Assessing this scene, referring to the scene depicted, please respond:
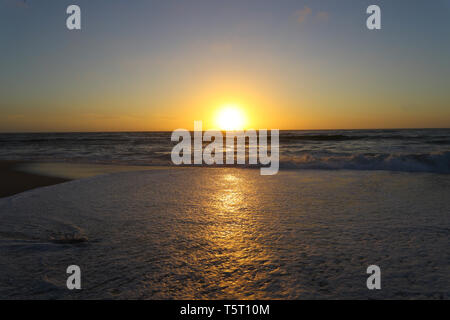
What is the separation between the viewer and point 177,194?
6.38 m

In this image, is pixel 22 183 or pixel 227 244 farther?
pixel 22 183

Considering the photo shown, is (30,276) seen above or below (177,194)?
below

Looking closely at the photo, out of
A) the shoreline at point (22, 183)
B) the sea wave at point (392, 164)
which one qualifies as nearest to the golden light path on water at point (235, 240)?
the shoreline at point (22, 183)

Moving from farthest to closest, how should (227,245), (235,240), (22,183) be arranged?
(22,183) < (235,240) < (227,245)

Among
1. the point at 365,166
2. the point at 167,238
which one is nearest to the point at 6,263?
the point at 167,238

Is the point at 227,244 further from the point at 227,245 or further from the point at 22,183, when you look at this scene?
the point at 22,183

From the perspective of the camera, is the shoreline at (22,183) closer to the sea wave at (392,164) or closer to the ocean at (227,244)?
the ocean at (227,244)

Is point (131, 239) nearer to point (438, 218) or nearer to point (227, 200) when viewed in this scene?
point (227, 200)

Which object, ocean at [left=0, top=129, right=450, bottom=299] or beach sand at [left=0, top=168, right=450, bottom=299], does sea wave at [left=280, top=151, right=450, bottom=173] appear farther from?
beach sand at [left=0, top=168, right=450, bottom=299]

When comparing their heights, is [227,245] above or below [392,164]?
below

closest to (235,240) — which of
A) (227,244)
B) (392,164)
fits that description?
(227,244)
